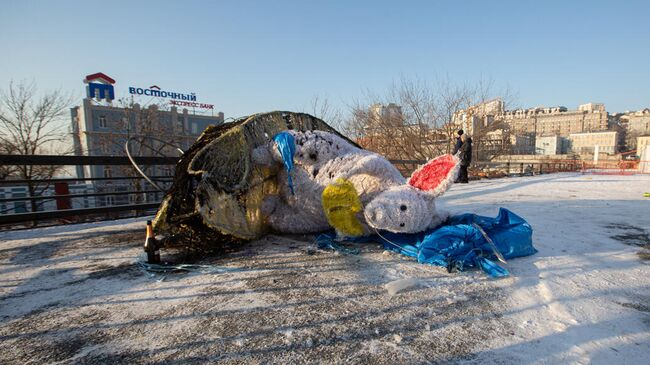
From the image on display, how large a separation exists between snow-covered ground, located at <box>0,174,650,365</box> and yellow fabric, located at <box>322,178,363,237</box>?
0.34m

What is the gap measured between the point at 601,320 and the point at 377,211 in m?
1.52

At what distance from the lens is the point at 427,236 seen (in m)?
2.58

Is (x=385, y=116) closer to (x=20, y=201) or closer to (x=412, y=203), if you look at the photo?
(x=412, y=203)

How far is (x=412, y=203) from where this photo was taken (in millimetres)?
2559

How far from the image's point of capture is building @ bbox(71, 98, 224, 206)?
47.2 ft

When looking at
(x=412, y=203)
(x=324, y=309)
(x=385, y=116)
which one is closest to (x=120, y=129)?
(x=385, y=116)

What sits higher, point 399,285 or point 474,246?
point 474,246

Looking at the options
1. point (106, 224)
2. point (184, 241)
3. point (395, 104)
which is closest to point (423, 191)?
point (184, 241)

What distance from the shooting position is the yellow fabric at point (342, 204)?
282 cm

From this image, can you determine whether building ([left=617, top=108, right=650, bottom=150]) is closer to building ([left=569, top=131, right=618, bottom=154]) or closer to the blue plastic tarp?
building ([left=569, top=131, right=618, bottom=154])

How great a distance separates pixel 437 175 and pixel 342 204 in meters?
0.93

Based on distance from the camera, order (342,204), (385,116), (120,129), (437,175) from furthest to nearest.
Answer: (385,116), (120,129), (342,204), (437,175)


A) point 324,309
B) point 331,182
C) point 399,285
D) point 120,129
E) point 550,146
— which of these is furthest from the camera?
point 550,146

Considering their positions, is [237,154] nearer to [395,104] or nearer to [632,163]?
[395,104]
